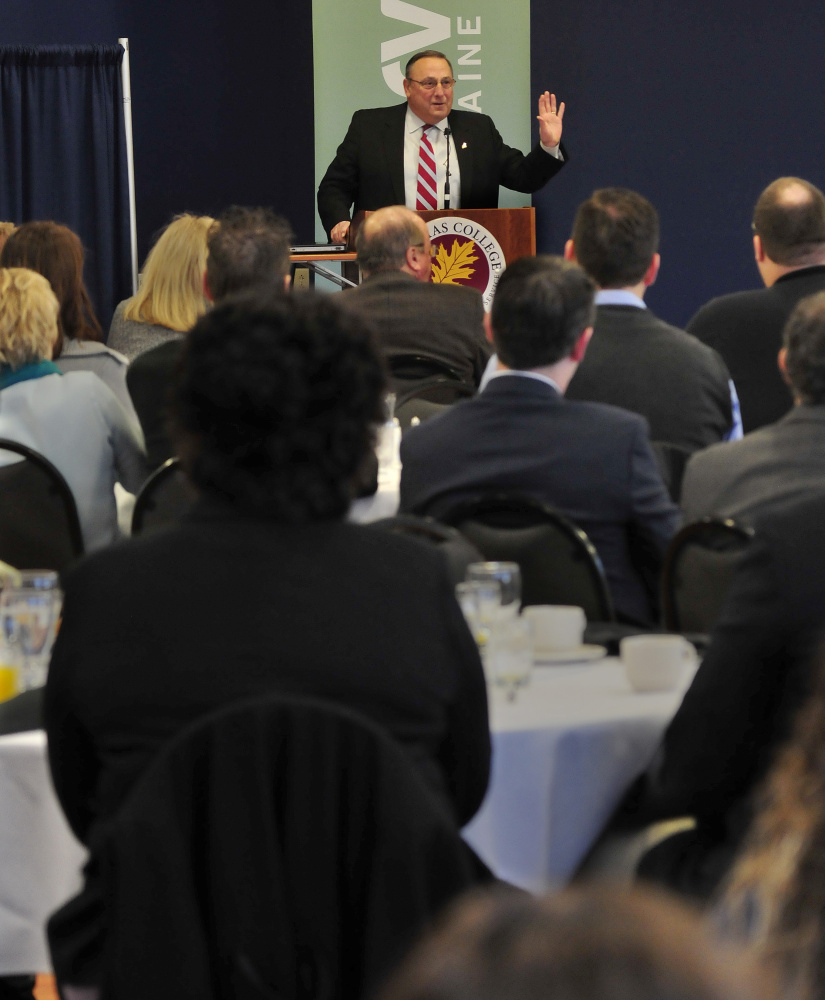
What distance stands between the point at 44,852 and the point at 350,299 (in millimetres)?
2772

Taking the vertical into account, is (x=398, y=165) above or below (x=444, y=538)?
above

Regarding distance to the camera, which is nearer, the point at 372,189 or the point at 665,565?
the point at 665,565

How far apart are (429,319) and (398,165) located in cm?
268

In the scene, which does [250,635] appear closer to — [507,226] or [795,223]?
[795,223]

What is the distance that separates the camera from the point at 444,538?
2.36 meters

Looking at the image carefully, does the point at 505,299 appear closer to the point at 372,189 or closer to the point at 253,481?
the point at 253,481

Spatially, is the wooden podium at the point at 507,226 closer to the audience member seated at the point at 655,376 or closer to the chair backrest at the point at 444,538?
the audience member seated at the point at 655,376

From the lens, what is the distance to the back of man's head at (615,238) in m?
3.91

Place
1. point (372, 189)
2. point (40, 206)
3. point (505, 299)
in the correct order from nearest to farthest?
point (505, 299), point (372, 189), point (40, 206)

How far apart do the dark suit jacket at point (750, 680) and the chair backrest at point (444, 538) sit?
588 millimetres

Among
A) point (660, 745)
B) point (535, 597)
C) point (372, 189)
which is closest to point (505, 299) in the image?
point (535, 597)

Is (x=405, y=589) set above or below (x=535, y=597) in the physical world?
above

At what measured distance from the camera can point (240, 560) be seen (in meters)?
1.49

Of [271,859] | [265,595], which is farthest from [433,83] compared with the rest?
[271,859]
